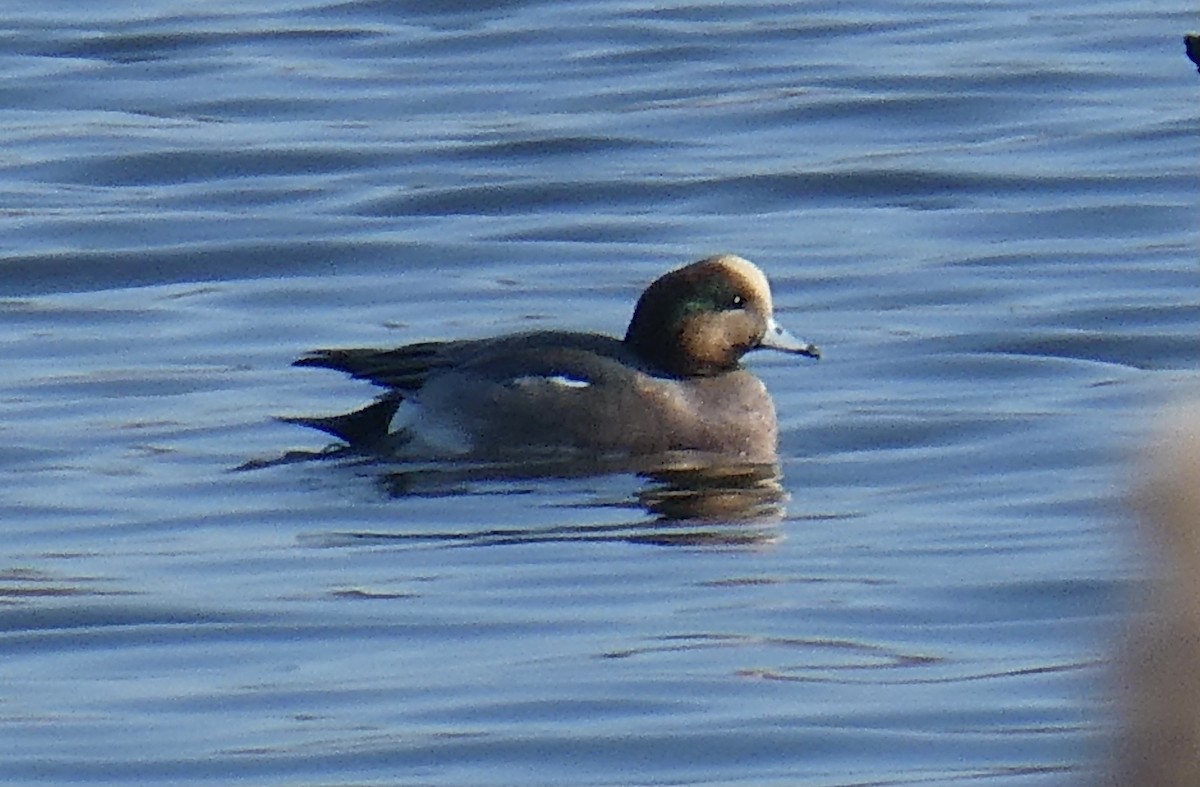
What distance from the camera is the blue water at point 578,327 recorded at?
534cm

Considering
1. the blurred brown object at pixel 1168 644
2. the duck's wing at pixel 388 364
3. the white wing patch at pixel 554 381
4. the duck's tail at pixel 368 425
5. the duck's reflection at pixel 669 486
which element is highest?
the blurred brown object at pixel 1168 644

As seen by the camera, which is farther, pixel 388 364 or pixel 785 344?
pixel 785 344

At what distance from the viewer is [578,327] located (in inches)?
414

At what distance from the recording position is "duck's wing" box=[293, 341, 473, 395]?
838cm

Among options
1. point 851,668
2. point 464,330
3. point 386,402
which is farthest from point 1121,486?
point 464,330

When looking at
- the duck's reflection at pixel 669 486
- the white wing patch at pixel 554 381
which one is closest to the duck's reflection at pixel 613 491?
the duck's reflection at pixel 669 486

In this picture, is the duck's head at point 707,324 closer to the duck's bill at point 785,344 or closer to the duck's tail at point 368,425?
the duck's bill at point 785,344

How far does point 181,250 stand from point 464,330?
181cm

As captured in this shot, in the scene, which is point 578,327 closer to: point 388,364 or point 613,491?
point 388,364

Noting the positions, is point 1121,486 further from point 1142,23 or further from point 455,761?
point 1142,23

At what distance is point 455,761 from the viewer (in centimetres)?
502

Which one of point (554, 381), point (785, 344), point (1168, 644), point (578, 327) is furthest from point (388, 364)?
point (1168, 644)

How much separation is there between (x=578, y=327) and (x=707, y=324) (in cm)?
198

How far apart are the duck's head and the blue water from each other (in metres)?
0.29
